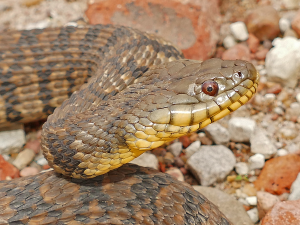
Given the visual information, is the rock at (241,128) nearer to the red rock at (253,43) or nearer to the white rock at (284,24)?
the red rock at (253,43)

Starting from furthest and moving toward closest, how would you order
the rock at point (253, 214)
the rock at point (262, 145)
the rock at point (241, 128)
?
the rock at point (241, 128), the rock at point (262, 145), the rock at point (253, 214)

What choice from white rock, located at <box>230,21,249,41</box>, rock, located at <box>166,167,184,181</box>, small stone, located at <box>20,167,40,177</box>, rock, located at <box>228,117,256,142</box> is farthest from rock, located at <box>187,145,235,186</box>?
white rock, located at <box>230,21,249,41</box>

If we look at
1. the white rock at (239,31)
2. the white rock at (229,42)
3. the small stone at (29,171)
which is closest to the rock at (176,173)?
the small stone at (29,171)

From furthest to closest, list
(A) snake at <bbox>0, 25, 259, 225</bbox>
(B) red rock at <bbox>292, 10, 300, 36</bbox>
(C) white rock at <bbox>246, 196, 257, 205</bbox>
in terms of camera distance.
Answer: (B) red rock at <bbox>292, 10, 300, 36</bbox>, (C) white rock at <bbox>246, 196, 257, 205</bbox>, (A) snake at <bbox>0, 25, 259, 225</bbox>

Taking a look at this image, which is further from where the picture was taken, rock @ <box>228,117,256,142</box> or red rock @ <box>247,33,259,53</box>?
red rock @ <box>247,33,259,53</box>

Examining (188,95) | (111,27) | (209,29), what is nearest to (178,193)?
(188,95)

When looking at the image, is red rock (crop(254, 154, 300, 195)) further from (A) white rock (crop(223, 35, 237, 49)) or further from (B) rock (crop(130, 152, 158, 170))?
(A) white rock (crop(223, 35, 237, 49))

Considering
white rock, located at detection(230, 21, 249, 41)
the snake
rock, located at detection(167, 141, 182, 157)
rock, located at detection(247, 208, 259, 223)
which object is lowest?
rock, located at detection(247, 208, 259, 223)
